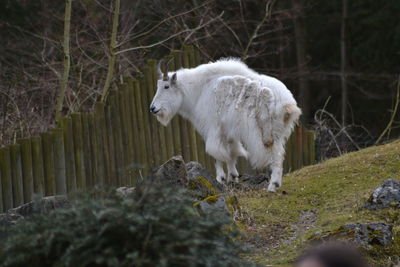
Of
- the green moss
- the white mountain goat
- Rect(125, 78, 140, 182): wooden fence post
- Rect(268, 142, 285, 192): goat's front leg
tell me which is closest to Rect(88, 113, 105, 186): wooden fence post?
Rect(125, 78, 140, 182): wooden fence post

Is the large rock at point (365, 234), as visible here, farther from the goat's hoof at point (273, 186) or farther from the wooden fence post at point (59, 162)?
the wooden fence post at point (59, 162)

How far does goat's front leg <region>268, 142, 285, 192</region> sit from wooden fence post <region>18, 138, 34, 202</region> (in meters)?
3.19

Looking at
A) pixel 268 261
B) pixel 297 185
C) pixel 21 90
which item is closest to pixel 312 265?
pixel 268 261

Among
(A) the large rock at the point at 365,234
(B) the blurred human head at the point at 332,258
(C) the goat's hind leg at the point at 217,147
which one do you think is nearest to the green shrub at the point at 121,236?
(B) the blurred human head at the point at 332,258

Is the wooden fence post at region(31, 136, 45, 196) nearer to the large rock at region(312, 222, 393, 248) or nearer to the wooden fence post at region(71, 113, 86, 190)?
the wooden fence post at region(71, 113, 86, 190)

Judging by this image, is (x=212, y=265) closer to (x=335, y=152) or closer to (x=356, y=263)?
(x=356, y=263)

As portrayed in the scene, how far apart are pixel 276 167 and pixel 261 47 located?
1092cm

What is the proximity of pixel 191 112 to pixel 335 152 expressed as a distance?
188 inches

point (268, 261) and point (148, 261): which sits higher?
point (148, 261)

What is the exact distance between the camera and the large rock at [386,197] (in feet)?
26.4

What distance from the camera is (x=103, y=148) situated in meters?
11.7

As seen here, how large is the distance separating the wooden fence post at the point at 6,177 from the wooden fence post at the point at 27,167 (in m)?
0.23

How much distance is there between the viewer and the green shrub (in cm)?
441

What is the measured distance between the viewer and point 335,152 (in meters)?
15.6
